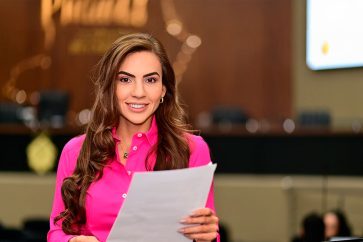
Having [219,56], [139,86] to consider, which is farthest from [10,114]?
[139,86]

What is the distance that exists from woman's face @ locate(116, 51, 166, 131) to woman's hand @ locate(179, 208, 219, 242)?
29 centimetres

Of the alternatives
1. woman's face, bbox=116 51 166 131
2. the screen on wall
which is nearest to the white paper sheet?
woman's face, bbox=116 51 166 131

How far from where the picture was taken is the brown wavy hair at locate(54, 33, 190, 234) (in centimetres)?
192

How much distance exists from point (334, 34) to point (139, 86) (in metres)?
7.32

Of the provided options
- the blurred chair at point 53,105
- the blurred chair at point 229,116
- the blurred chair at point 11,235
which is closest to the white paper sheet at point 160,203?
the blurred chair at point 11,235

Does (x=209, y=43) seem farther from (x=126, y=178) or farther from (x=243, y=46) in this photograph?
(x=126, y=178)

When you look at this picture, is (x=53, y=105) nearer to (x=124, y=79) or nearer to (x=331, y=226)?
(x=331, y=226)

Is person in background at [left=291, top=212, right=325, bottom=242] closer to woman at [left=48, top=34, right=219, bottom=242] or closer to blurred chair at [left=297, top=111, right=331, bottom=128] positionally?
woman at [left=48, top=34, right=219, bottom=242]

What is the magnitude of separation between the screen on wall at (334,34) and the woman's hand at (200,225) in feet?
23.9

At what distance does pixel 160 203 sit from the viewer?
182 cm

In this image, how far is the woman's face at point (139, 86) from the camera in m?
1.92

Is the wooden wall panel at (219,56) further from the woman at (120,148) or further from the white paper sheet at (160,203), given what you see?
the white paper sheet at (160,203)

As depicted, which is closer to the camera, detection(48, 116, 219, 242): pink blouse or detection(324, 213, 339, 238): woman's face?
detection(48, 116, 219, 242): pink blouse

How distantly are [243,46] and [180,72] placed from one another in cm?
88
